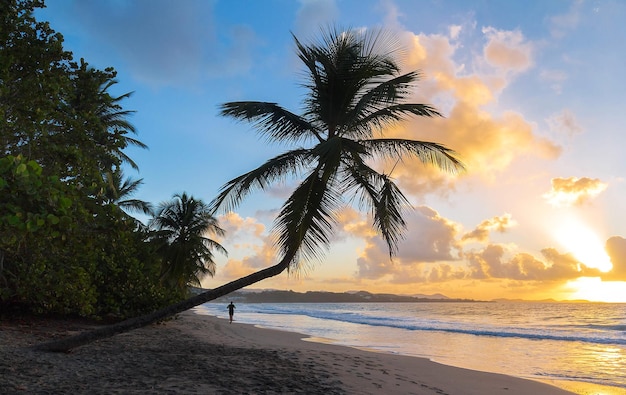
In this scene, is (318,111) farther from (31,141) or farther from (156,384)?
(156,384)

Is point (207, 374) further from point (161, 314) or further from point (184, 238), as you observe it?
point (184, 238)

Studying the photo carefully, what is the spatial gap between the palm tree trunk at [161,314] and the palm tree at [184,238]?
18.7m

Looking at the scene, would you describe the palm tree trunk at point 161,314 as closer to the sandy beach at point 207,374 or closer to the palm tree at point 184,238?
the sandy beach at point 207,374

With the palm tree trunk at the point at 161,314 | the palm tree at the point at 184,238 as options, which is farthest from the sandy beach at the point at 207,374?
the palm tree at the point at 184,238

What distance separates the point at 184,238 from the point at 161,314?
21.1 meters

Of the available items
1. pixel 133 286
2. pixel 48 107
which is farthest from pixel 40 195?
pixel 133 286

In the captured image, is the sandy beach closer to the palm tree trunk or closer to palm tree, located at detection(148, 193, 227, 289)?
the palm tree trunk

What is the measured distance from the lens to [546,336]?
25031 mm

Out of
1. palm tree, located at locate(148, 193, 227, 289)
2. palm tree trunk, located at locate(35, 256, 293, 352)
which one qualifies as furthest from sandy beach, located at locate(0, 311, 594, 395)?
palm tree, located at locate(148, 193, 227, 289)

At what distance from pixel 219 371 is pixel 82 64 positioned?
22.4 feet

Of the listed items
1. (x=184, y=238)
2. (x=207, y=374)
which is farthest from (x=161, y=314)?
(x=184, y=238)

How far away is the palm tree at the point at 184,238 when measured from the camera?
88.6ft

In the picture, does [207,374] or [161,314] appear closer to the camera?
[207,374]

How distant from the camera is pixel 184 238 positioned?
28.0m
